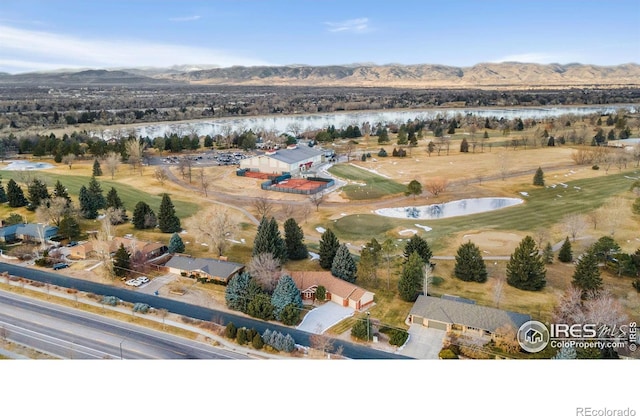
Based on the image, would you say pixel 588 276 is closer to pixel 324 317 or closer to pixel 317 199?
pixel 324 317

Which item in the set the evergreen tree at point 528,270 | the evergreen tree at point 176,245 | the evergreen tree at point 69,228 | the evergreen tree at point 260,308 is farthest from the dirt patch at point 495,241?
the evergreen tree at point 69,228

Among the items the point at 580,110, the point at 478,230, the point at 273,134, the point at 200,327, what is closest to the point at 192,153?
the point at 273,134

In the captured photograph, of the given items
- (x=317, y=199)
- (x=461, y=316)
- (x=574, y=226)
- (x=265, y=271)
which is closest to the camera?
(x=461, y=316)

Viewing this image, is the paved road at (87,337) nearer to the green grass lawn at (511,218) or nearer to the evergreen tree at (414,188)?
the green grass lawn at (511,218)

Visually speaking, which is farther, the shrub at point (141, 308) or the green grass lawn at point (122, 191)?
the green grass lawn at point (122, 191)

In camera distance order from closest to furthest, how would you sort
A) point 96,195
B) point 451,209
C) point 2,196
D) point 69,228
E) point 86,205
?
point 69,228 < point 86,205 < point 96,195 < point 2,196 < point 451,209

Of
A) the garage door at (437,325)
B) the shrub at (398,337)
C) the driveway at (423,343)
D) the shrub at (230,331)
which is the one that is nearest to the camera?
the driveway at (423,343)

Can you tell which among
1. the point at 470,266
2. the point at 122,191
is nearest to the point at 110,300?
the point at 470,266
